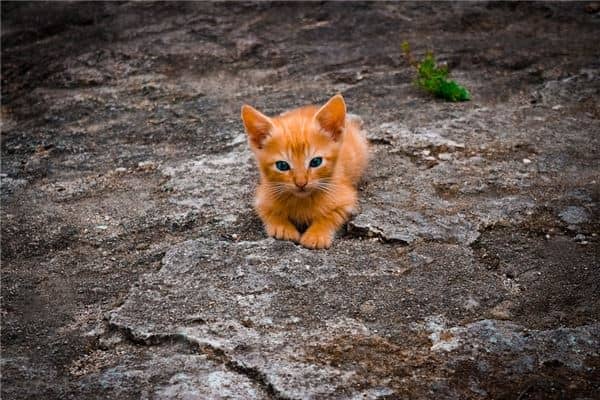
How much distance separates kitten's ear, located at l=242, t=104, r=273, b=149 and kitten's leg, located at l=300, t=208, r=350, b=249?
1.55 feet

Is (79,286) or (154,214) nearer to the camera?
(79,286)

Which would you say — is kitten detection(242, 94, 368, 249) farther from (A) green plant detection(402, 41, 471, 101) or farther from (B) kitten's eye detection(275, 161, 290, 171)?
(A) green plant detection(402, 41, 471, 101)

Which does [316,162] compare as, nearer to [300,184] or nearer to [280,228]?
[300,184]

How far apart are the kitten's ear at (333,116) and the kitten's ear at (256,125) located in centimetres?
24

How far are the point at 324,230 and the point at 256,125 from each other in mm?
594

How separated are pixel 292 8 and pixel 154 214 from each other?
3527 mm

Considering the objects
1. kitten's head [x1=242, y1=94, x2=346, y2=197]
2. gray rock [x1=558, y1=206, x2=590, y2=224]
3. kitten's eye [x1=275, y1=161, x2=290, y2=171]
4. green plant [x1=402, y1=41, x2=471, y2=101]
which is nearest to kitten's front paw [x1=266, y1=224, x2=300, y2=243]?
kitten's head [x1=242, y1=94, x2=346, y2=197]

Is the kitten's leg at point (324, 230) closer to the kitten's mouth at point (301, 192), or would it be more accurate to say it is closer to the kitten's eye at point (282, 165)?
the kitten's mouth at point (301, 192)

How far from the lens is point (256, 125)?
3.46m

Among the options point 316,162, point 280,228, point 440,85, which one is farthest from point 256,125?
point 440,85

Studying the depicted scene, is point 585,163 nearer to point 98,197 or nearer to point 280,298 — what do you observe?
point 280,298

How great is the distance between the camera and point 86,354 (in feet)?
9.26

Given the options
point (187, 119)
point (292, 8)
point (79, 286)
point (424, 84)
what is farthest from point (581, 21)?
point (79, 286)

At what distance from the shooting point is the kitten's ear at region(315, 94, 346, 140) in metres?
3.43
